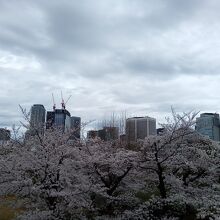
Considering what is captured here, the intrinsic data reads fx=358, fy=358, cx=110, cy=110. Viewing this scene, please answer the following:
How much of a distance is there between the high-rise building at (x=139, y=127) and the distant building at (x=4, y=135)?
10545 mm

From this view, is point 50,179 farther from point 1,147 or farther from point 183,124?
point 183,124

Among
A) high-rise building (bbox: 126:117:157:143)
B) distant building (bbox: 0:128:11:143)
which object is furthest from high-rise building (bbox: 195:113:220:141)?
distant building (bbox: 0:128:11:143)

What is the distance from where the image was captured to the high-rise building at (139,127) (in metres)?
23.8

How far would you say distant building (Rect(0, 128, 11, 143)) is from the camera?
1330 centimetres

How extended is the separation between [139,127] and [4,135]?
14927 mm

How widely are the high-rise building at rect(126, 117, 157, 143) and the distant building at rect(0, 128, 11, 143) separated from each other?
415 inches

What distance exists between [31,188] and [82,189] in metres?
1.63

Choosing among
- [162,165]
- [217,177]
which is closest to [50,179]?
[162,165]

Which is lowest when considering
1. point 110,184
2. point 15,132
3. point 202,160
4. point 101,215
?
point 101,215

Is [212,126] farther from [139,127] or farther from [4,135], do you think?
[4,135]

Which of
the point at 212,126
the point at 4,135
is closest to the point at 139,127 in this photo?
the point at 212,126

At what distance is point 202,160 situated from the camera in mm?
13125

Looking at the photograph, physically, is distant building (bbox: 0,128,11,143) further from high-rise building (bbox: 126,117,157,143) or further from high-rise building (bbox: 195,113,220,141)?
high-rise building (bbox: 126,117,157,143)

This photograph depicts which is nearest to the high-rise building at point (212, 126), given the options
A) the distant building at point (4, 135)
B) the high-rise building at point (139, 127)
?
the high-rise building at point (139, 127)
